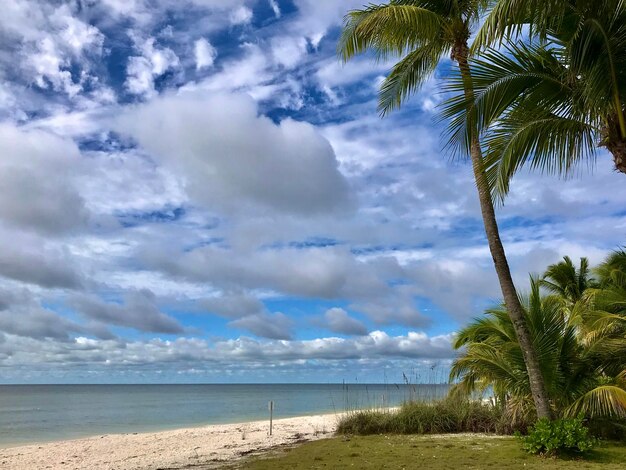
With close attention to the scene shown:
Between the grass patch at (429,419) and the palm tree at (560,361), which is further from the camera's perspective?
the grass patch at (429,419)

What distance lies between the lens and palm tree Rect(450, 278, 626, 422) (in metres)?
10.2

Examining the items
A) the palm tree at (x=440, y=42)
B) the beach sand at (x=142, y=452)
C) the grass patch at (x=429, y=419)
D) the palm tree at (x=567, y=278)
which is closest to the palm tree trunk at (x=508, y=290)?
the palm tree at (x=440, y=42)

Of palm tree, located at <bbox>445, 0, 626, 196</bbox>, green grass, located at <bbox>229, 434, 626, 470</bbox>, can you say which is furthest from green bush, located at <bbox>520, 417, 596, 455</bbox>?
palm tree, located at <bbox>445, 0, 626, 196</bbox>

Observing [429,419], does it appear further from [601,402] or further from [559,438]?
[559,438]

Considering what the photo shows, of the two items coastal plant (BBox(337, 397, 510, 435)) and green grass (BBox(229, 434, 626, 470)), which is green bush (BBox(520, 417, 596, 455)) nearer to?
green grass (BBox(229, 434, 626, 470))

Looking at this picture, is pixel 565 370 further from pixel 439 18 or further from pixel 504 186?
pixel 439 18

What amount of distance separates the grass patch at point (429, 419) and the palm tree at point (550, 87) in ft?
25.9

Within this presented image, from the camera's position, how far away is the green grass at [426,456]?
861 centimetres

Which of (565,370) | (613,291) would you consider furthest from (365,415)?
(613,291)

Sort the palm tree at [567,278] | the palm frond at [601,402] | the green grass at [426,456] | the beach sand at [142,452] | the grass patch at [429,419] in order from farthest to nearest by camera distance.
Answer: the palm tree at [567,278] < the grass patch at [429,419] < the beach sand at [142,452] < the palm frond at [601,402] < the green grass at [426,456]

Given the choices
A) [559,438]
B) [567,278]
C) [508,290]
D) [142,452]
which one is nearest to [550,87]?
[508,290]

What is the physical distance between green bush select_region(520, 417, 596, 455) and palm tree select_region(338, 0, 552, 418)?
1.27 ft

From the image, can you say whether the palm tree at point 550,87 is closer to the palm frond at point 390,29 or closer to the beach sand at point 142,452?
the palm frond at point 390,29

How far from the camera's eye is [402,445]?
11.2 m
